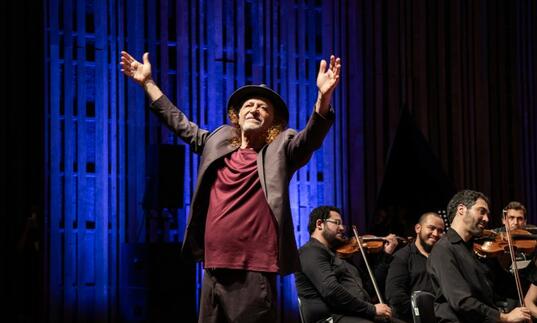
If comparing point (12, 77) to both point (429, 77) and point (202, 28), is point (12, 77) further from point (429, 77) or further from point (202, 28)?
point (429, 77)

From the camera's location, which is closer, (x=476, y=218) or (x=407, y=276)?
(x=476, y=218)

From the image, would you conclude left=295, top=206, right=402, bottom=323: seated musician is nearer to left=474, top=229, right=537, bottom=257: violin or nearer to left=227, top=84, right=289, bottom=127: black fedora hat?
left=474, top=229, right=537, bottom=257: violin

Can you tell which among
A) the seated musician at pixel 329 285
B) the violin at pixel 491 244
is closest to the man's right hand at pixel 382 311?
the seated musician at pixel 329 285

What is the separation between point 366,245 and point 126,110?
246cm

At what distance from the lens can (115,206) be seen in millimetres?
6918

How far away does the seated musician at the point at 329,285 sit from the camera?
4898mm

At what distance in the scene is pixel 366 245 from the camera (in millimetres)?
6043

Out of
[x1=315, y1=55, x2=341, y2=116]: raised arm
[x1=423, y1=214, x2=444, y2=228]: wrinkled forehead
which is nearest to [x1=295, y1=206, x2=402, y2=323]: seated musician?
[x1=423, y1=214, x2=444, y2=228]: wrinkled forehead

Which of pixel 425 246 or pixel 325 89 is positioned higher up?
pixel 325 89

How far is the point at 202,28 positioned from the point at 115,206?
1.77 m

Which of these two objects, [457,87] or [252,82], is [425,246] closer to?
[252,82]

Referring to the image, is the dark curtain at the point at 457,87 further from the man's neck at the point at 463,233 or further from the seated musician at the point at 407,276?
the man's neck at the point at 463,233

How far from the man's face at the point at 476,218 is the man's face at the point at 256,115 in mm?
1632

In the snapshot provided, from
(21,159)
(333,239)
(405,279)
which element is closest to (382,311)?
(405,279)
